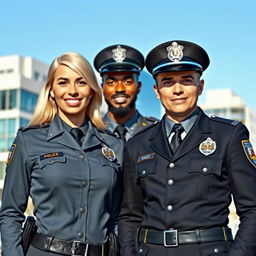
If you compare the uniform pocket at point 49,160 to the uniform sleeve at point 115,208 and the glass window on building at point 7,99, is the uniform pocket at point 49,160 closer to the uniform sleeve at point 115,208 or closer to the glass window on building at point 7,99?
the uniform sleeve at point 115,208

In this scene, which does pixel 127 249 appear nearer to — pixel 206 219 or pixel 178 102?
pixel 206 219

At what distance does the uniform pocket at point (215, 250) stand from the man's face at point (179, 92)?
0.90 meters

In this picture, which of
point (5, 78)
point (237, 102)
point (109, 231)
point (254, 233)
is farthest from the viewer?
point (237, 102)

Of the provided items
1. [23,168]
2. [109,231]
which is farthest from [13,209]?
[109,231]

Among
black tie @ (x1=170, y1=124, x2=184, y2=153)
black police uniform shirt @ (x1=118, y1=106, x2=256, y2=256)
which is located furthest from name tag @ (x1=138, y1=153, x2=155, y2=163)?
black tie @ (x1=170, y1=124, x2=184, y2=153)

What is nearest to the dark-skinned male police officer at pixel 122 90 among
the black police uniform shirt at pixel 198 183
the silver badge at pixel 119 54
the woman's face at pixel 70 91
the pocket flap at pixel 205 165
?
the silver badge at pixel 119 54

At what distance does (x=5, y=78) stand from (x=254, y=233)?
4786cm

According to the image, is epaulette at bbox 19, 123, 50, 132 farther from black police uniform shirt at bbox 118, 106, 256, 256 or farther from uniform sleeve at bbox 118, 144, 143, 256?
black police uniform shirt at bbox 118, 106, 256, 256

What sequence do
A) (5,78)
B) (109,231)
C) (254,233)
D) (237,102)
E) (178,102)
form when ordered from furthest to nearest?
(237,102)
(5,78)
(109,231)
(178,102)
(254,233)

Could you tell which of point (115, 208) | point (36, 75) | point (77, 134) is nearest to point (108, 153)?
point (77, 134)

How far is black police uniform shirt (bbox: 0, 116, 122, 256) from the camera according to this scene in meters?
4.02

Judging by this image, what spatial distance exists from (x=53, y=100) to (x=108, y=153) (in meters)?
0.58

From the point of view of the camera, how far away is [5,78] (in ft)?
164

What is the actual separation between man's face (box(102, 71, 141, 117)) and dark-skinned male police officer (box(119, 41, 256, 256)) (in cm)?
161
